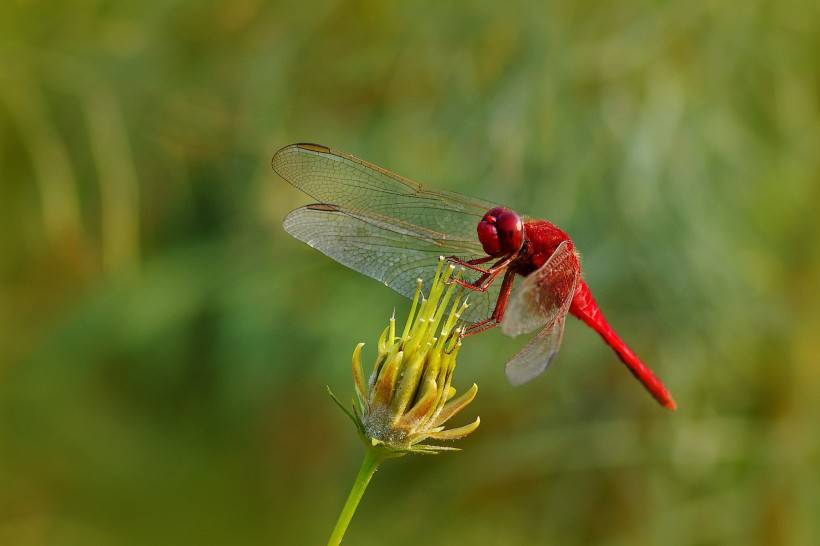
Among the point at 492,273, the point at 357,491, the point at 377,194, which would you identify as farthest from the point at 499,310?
the point at 357,491

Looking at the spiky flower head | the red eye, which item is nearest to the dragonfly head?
the red eye

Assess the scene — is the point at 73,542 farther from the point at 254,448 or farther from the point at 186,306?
the point at 186,306

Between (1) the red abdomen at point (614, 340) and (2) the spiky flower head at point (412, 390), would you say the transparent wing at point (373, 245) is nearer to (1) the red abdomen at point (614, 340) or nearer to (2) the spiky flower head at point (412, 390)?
(1) the red abdomen at point (614, 340)

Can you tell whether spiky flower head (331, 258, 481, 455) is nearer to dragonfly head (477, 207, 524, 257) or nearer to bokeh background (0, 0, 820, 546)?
dragonfly head (477, 207, 524, 257)

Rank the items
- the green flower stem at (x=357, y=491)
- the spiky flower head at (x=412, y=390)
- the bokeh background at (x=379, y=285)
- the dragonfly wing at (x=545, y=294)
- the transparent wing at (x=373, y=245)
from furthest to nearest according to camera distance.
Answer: the bokeh background at (x=379, y=285)
the transparent wing at (x=373, y=245)
the dragonfly wing at (x=545, y=294)
the spiky flower head at (x=412, y=390)
the green flower stem at (x=357, y=491)

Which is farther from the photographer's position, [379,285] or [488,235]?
[379,285]

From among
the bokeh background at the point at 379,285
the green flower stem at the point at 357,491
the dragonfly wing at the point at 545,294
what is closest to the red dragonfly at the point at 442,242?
the dragonfly wing at the point at 545,294

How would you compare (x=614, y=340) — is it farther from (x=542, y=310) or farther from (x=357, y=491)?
(x=357, y=491)
